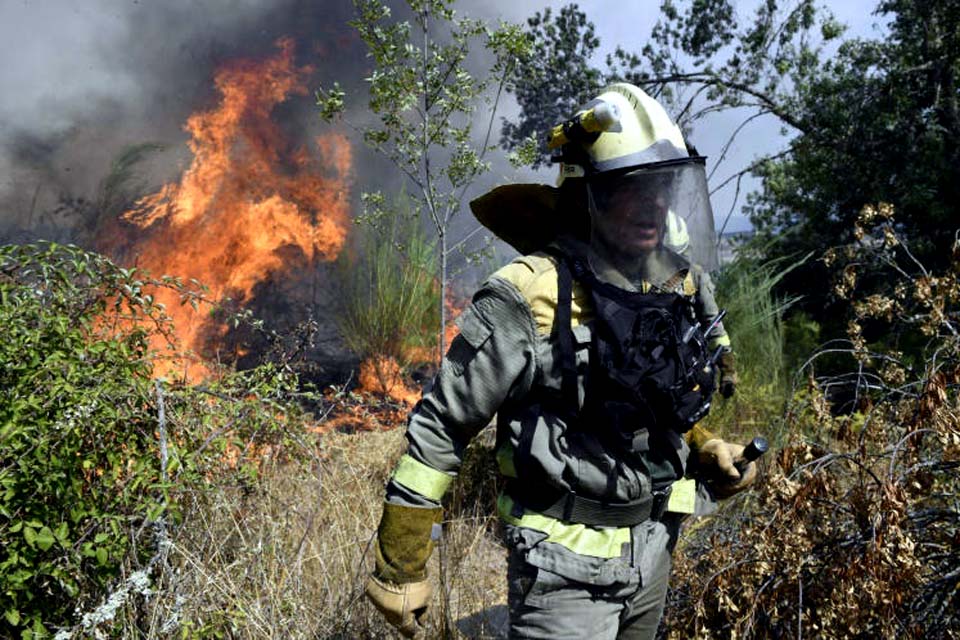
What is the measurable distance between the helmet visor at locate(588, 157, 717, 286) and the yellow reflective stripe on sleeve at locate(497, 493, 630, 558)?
63 cm

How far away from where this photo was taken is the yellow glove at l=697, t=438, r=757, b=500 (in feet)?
6.36

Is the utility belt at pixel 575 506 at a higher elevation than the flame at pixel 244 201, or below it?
below

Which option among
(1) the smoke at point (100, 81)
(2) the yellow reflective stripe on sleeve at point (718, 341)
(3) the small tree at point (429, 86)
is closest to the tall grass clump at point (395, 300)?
(3) the small tree at point (429, 86)

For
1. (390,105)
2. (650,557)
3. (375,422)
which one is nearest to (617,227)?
(650,557)

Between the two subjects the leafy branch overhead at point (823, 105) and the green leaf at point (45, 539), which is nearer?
the green leaf at point (45, 539)

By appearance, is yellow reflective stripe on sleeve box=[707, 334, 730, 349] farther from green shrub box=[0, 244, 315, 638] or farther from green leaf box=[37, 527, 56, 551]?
green leaf box=[37, 527, 56, 551]

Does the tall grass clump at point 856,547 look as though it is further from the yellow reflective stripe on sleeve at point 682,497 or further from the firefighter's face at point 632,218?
the firefighter's face at point 632,218

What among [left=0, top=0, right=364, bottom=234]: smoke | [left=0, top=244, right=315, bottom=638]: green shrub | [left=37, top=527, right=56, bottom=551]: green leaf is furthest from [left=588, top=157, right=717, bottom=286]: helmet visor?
[left=0, top=0, right=364, bottom=234]: smoke

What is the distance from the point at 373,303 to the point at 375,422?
4.86 feet

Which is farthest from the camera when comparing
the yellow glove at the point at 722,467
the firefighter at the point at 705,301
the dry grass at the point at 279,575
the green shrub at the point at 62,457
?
the dry grass at the point at 279,575

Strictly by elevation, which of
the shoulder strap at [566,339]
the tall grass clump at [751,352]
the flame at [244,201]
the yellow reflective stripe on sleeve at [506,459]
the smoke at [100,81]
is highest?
the smoke at [100,81]

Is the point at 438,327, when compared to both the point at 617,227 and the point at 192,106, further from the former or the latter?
the point at 617,227

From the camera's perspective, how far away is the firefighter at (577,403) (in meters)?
1.58

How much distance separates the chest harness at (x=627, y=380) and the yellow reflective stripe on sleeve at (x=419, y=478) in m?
0.22
